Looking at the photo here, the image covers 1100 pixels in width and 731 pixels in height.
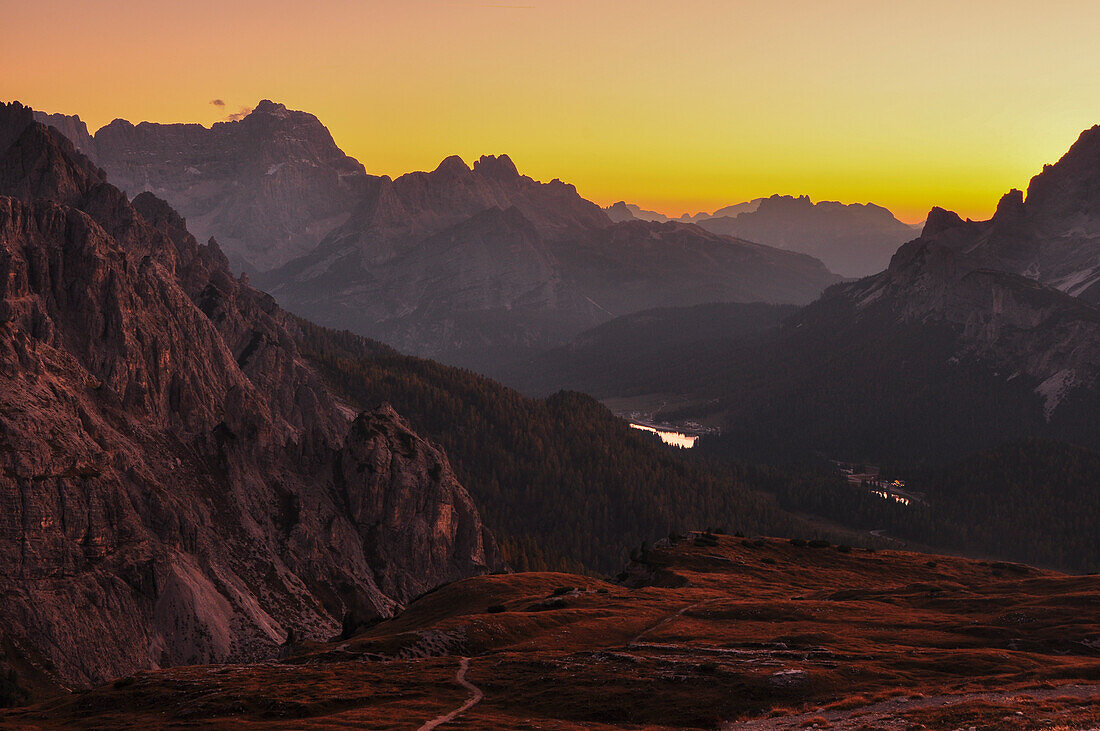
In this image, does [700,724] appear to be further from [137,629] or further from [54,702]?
[137,629]

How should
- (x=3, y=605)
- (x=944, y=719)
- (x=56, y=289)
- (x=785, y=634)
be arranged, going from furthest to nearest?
(x=56, y=289), (x=3, y=605), (x=785, y=634), (x=944, y=719)

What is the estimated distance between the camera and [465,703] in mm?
85875

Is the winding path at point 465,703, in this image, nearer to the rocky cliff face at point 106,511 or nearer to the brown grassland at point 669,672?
the brown grassland at point 669,672

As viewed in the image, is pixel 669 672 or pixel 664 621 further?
pixel 664 621

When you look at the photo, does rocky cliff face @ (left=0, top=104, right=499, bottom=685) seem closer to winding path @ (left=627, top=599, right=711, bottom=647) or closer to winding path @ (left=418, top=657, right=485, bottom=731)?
winding path @ (left=418, top=657, right=485, bottom=731)

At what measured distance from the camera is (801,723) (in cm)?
7256

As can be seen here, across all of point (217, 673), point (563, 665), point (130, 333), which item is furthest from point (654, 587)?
point (130, 333)

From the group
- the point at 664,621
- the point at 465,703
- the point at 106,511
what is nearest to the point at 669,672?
the point at 465,703

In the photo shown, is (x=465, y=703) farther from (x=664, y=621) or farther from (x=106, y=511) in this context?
(x=106, y=511)

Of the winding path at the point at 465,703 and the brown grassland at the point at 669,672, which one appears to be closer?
the winding path at the point at 465,703

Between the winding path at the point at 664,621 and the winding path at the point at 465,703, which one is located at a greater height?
the winding path at the point at 465,703

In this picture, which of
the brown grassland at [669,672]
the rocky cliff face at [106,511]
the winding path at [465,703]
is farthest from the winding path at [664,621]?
the rocky cliff face at [106,511]

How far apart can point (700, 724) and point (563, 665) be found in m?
22.1

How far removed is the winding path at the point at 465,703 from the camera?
77.6 m
